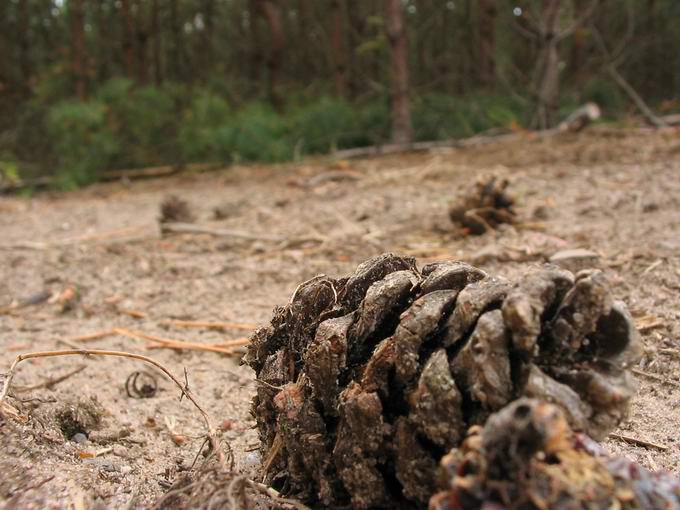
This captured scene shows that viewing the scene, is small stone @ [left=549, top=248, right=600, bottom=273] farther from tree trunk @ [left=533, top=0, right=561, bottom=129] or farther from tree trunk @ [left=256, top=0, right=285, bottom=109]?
tree trunk @ [left=256, top=0, right=285, bottom=109]

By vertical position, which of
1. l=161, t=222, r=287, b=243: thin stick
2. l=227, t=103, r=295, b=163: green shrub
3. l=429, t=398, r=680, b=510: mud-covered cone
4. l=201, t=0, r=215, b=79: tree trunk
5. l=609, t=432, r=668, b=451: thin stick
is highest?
l=201, t=0, r=215, b=79: tree trunk

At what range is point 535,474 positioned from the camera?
819mm

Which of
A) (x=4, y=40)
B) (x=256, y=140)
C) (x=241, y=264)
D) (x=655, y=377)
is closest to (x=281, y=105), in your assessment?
(x=256, y=140)

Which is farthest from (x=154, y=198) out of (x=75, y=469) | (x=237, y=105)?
(x=75, y=469)

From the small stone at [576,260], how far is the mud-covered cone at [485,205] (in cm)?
91

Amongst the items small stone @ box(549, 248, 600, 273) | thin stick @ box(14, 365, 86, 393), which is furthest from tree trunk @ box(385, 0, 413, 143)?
thin stick @ box(14, 365, 86, 393)

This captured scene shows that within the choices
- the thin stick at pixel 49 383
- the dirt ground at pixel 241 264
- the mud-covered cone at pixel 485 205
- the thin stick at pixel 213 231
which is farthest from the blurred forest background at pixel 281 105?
the thin stick at pixel 49 383

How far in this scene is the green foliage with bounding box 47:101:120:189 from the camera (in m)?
8.21

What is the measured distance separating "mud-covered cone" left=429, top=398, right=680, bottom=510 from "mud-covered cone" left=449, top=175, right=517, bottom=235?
9.03ft

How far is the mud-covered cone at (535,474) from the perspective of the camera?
81 centimetres

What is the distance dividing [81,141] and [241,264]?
5.73m

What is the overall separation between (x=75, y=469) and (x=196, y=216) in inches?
158

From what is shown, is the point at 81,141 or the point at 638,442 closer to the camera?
the point at 638,442

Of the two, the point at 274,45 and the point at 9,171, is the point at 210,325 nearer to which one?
the point at 9,171
